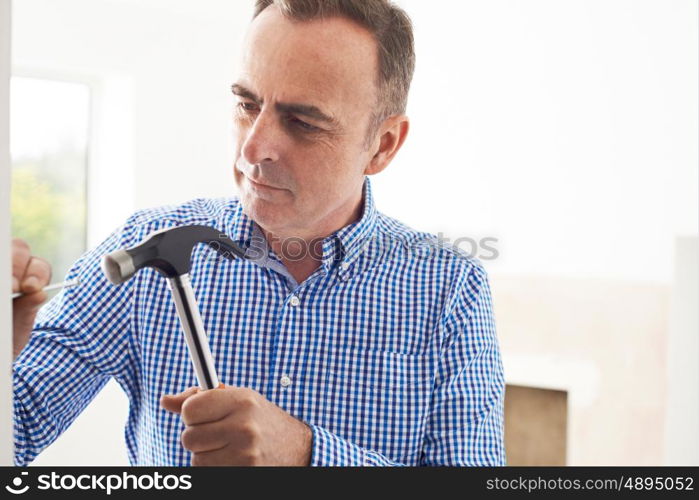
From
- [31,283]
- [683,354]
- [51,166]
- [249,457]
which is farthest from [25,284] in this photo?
[51,166]

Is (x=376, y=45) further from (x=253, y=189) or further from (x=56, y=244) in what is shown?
(x=56, y=244)

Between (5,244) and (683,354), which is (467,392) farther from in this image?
(683,354)

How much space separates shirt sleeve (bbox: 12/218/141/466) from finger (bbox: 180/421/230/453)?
10.5 inches

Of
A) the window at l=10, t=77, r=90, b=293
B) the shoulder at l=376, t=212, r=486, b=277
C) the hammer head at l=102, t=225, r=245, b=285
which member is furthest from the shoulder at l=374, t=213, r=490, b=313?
the window at l=10, t=77, r=90, b=293

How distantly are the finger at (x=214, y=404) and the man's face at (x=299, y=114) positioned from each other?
26 centimetres

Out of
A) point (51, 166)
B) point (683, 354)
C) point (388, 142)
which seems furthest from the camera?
point (51, 166)

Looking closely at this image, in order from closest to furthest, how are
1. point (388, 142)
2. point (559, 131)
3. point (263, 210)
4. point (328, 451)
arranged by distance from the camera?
point (328, 451) → point (263, 210) → point (388, 142) → point (559, 131)

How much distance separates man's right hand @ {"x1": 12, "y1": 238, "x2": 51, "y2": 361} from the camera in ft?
1.84

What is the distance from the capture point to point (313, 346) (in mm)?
870

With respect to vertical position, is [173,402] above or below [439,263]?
below

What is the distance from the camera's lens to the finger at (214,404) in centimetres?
58

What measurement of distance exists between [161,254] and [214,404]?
0.13 metres

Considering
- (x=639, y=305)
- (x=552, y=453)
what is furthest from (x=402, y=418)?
(x=552, y=453)

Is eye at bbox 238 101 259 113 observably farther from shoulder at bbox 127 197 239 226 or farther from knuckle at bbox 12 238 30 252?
knuckle at bbox 12 238 30 252
